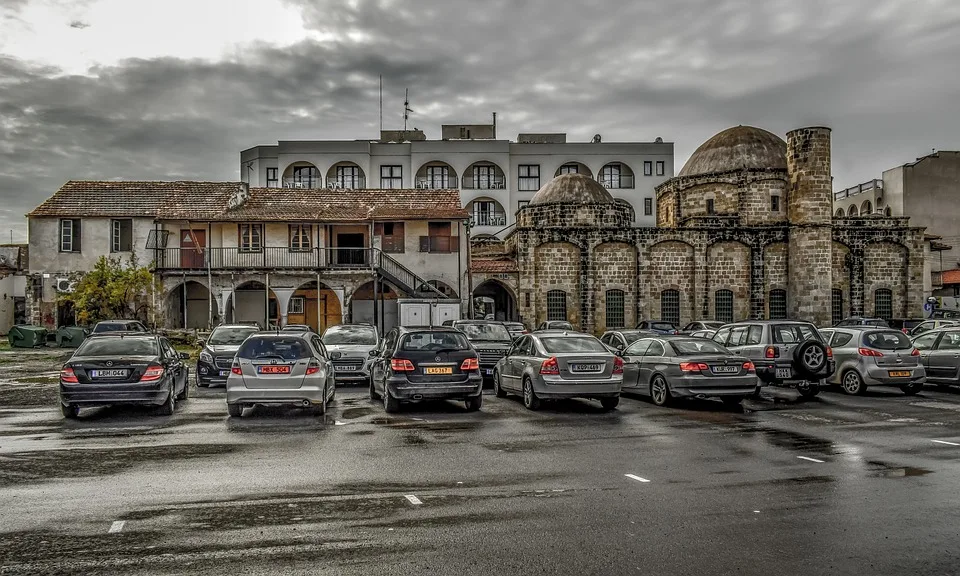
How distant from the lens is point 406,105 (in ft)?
242

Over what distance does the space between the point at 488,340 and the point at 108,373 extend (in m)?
9.96

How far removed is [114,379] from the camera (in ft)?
42.3

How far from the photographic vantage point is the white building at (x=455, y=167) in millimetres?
67250

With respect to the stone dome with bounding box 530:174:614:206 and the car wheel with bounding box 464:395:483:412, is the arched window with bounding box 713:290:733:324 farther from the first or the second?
the car wheel with bounding box 464:395:483:412

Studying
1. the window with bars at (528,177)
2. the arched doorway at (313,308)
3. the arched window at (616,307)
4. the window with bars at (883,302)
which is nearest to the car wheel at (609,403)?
the arched doorway at (313,308)

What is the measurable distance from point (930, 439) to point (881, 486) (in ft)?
12.6

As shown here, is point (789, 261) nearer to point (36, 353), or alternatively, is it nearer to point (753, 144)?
point (753, 144)

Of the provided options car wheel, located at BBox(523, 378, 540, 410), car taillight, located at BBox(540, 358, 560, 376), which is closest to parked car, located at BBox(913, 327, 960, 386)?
car taillight, located at BBox(540, 358, 560, 376)

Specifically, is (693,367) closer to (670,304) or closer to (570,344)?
(570,344)

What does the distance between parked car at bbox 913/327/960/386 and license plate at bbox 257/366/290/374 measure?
14101 mm

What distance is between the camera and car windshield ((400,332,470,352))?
46.2 ft

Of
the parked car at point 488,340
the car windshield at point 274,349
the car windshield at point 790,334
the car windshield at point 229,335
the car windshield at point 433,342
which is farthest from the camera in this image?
the parked car at point 488,340

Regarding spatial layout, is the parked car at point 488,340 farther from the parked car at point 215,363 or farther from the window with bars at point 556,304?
the window with bars at point 556,304

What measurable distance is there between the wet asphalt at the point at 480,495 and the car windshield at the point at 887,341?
4.23 m
